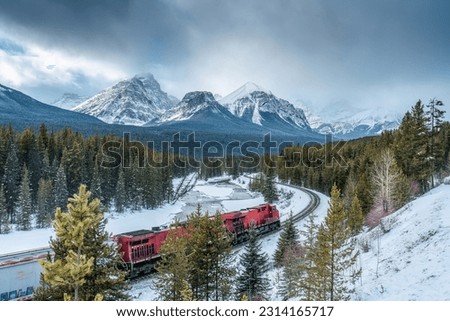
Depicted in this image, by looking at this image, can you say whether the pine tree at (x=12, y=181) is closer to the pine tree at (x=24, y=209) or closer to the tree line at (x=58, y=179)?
the tree line at (x=58, y=179)

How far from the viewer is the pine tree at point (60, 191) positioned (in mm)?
40062

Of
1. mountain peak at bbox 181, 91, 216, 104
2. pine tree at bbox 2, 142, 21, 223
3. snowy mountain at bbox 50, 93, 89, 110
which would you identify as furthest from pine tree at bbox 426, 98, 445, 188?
pine tree at bbox 2, 142, 21, 223

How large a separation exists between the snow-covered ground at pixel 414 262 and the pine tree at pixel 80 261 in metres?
8.76

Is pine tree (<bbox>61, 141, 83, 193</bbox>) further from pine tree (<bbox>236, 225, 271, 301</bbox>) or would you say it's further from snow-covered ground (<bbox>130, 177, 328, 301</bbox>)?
pine tree (<bbox>236, 225, 271, 301</bbox>)

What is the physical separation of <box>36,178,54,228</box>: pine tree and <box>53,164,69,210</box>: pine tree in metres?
0.84

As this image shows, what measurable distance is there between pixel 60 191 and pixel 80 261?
1436 inches

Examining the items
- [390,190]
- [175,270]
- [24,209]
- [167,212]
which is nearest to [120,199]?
[167,212]

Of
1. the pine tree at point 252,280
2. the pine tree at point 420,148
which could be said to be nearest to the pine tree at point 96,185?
the pine tree at point 252,280

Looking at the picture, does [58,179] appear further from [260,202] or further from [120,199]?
[260,202]

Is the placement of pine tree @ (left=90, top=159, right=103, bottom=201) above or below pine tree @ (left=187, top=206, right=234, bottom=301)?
above

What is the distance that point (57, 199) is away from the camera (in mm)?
39906

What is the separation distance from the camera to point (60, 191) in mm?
40781

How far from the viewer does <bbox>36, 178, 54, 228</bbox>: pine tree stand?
38688 millimetres
